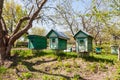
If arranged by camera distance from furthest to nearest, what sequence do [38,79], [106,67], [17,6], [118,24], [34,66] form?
[17,6]
[118,24]
[34,66]
[106,67]
[38,79]

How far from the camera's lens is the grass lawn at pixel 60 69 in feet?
39.6

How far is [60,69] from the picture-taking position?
13336 mm

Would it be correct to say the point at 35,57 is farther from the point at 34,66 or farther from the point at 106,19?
the point at 106,19

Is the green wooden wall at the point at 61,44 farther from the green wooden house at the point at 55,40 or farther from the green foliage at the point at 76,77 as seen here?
the green foliage at the point at 76,77

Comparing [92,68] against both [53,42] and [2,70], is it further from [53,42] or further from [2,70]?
[2,70]

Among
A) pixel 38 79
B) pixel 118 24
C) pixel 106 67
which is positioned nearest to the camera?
pixel 38 79

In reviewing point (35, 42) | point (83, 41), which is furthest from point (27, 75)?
point (35, 42)

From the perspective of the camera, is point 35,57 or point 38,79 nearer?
point 38,79

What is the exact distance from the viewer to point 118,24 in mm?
15547

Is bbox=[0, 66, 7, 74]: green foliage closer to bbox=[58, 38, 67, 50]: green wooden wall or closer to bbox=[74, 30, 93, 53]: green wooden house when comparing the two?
bbox=[58, 38, 67, 50]: green wooden wall

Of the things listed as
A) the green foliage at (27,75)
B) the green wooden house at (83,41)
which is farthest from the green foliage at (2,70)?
the green wooden house at (83,41)

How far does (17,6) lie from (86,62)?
2514 cm

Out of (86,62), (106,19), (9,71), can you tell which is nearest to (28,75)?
(9,71)

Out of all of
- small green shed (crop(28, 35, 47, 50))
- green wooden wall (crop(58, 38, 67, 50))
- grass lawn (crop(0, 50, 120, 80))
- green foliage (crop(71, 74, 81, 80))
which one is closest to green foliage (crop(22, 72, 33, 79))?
grass lawn (crop(0, 50, 120, 80))
